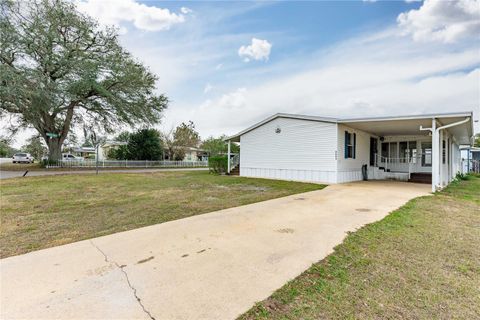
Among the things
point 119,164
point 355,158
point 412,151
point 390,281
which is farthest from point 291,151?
point 119,164

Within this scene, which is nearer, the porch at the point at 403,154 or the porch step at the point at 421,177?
the porch step at the point at 421,177

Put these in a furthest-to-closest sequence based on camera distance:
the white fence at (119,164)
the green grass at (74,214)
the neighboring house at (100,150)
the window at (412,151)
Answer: the neighboring house at (100,150), the white fence at (119,164), the window at (412,151), the green grass at (74,214)

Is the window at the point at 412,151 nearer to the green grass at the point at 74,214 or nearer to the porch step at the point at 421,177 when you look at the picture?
the porch step at the point at 421,177

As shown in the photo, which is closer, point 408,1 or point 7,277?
point 7,277

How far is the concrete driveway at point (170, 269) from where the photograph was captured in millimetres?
2135

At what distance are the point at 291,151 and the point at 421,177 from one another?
292 inches

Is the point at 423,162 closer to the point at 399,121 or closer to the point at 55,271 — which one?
the point at 399,121

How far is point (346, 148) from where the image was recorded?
12.0m

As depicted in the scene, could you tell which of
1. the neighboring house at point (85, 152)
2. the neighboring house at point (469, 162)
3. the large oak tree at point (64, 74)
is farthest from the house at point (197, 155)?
the neighboring house at point (469, 162)

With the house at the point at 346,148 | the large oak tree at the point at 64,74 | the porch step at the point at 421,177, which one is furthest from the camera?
the large oak tree at the point at 64,74

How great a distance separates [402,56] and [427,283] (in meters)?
12.9

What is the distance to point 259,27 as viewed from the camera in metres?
12.9

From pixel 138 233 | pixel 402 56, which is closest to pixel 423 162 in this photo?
pixel 402 56

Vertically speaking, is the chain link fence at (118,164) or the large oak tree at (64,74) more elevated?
the large oak tree at (64,74)
